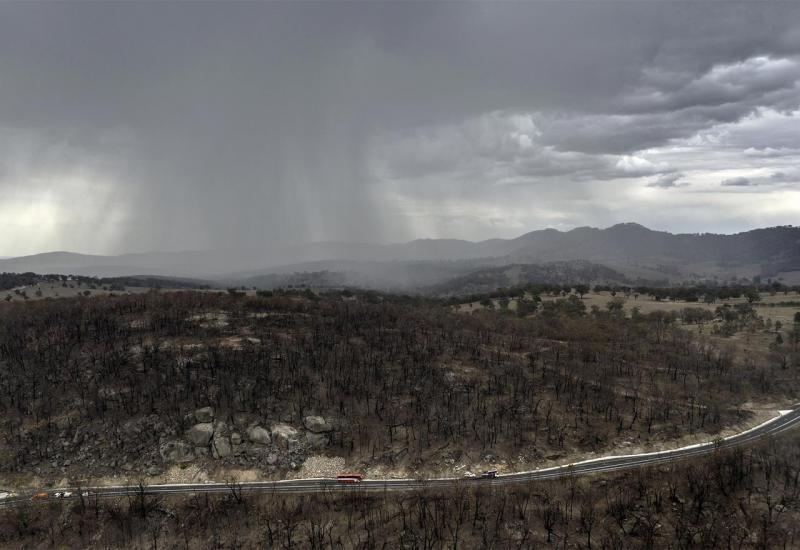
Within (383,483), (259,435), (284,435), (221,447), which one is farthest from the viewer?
(284,435)

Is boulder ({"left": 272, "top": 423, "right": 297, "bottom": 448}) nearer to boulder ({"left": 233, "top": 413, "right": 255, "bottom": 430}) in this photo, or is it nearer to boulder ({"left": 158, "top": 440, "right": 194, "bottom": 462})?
boulder ({"left": 233, "top": 413, "right": 255, "bottom": 430})

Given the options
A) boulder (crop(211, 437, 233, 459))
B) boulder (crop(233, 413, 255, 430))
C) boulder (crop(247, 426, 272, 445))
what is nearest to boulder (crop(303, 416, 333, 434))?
boulder (crop(247, 426, 272, 445))

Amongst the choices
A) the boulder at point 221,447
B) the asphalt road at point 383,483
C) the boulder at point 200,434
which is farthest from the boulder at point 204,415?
the asphalt road at point 383,483

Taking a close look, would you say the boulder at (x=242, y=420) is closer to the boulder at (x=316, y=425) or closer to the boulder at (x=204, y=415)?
the boulder at (x=204, y=415)

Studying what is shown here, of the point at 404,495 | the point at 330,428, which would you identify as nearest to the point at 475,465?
the point at 404,495

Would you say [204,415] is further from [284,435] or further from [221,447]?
[284,435]

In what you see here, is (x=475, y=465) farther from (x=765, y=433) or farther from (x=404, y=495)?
(x=765, y=433)

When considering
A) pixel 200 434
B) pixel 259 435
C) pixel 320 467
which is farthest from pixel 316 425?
pixel 200 434
